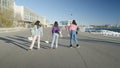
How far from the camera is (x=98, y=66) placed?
6301 mm

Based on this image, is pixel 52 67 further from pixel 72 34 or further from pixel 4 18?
pixel 4 18

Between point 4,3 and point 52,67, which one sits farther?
point 4,3

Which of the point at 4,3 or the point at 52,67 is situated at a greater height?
the point at 4,3

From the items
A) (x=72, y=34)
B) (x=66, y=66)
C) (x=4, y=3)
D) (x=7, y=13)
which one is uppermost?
(x=4, y=3)

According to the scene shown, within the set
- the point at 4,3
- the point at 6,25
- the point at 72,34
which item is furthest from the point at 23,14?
the point at 72,34

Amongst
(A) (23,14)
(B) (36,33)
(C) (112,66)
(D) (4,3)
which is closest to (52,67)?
(C) (112,66)

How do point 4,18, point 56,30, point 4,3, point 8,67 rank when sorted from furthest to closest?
point 4,3
point 4,18
point 56,30
point 8,67

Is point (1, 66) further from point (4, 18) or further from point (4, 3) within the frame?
point (4, 3)

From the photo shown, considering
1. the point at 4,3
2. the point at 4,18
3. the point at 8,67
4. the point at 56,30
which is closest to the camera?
the point at 8,67

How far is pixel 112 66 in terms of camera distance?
249 inches

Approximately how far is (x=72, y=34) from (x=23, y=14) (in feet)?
341

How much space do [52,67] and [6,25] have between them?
5871cm

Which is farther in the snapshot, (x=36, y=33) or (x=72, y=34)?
(x=72, y=34)

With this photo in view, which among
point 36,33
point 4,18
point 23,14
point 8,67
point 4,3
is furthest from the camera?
point 23,14
